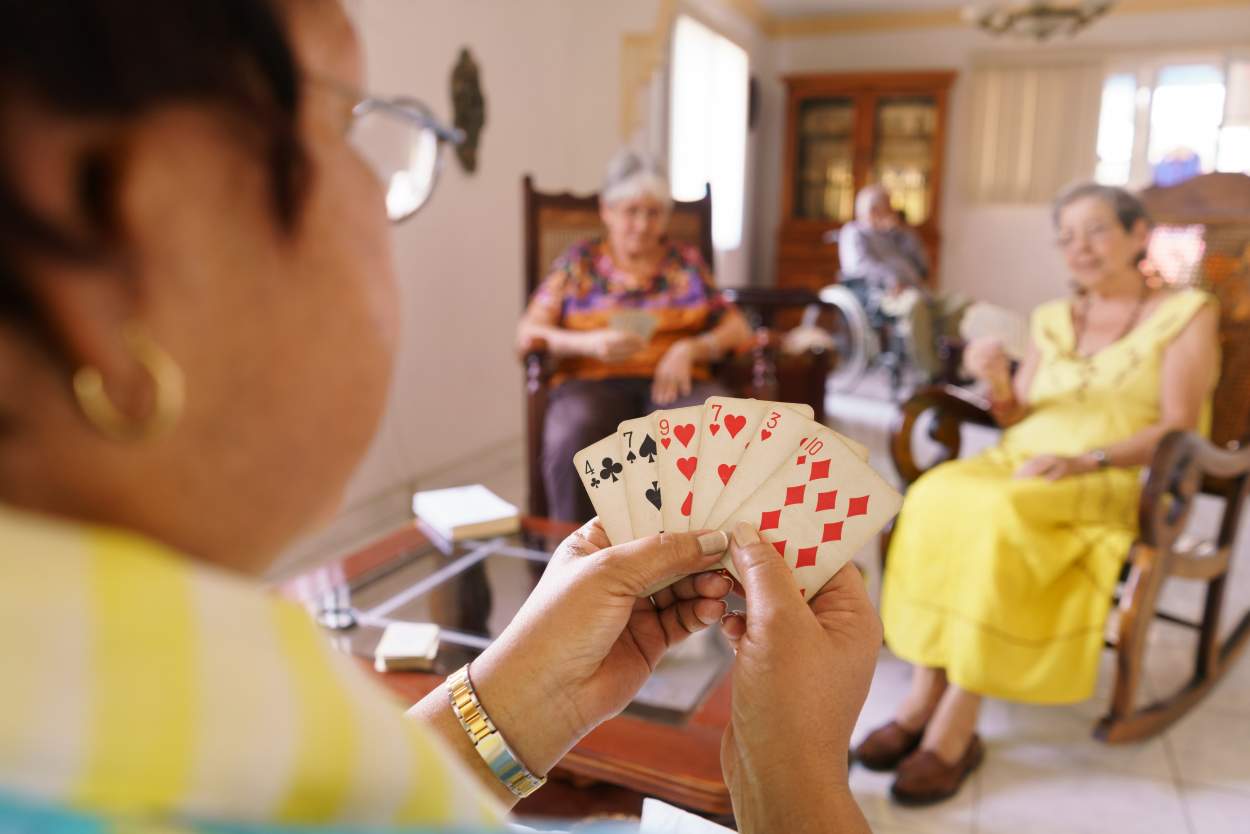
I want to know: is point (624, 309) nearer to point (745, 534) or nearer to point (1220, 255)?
point (1220, 255)

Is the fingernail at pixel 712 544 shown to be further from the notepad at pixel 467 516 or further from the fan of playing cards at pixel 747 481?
the notepad at pixel 467 516

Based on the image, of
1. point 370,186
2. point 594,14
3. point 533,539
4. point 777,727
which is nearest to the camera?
point 370,186

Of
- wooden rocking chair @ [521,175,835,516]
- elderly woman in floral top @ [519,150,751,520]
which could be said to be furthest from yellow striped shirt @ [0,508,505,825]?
wooden rocking chair @ [521,175,835,516]

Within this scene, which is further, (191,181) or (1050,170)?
(1050,170)

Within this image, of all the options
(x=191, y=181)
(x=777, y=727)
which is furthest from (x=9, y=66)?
(x=777, y=727)

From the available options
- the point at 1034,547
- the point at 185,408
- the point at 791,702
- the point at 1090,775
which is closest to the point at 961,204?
the point at 1034,547

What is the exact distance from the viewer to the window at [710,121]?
19.5 feet

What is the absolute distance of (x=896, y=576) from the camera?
2.02 metres

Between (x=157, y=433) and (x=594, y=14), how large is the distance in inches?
189

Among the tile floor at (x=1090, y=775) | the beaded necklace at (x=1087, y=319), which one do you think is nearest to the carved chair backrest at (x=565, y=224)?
the beaded necklace at (x=1087, y=319)

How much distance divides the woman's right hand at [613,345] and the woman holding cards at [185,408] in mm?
2040

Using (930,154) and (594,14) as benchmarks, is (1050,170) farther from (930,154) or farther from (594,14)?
(594,14)

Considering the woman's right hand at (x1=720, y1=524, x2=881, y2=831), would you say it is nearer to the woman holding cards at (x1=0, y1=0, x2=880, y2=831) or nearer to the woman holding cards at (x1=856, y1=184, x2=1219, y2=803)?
the woman holding cards at (x1=0, y1=0, x2=880, y2=831)

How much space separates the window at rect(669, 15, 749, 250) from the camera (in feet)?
19.5
